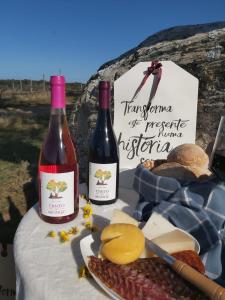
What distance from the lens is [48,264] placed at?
2.01 ft

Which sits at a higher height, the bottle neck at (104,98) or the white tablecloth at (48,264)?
the bottle neck at (104,98)

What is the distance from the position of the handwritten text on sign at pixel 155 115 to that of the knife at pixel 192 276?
21.4 inches

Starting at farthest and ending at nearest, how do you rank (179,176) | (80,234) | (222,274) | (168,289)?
(179,176) → (80,234) → (222,274) → (168,289)

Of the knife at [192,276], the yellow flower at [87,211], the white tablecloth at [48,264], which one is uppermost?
the knife at [192,276]

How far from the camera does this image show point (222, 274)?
62 cm

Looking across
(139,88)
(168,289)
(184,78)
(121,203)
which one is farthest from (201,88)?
(168,289)

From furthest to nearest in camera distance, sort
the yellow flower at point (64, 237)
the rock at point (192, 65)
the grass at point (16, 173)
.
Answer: the grass at point (16, 173) → the rock at point (192, 65) → the yellow flower at point (64, 237)

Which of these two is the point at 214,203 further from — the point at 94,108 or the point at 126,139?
the point at 94,108

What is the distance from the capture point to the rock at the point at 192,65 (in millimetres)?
1193

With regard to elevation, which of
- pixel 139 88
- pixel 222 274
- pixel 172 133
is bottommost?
pixel 222 274

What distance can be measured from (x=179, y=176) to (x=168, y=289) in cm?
39

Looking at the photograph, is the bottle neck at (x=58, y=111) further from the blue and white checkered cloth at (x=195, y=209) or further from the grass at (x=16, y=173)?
the grass at (x=16, y=173)

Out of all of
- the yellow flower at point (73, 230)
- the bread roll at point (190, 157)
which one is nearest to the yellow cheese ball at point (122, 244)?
the yellow flower at point (73, 230)

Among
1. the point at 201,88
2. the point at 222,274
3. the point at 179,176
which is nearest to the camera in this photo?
the point at 222,274
